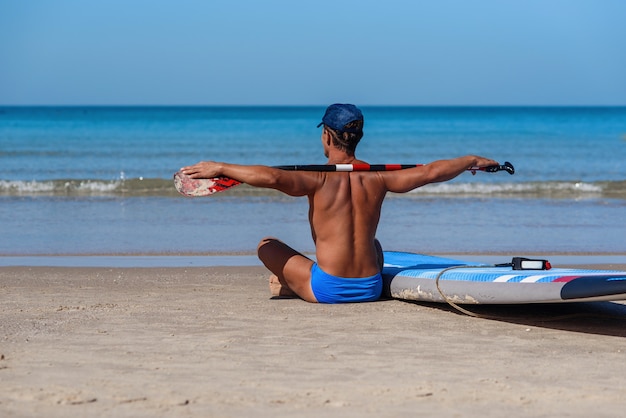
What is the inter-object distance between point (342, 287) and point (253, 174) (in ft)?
3.68

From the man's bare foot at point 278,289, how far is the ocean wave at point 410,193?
10146 mm

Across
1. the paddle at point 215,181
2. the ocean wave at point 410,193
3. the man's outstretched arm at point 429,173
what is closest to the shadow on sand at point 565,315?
the man's outstretched arm at point 429,173

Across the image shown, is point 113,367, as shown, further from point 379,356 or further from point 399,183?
point 399,183

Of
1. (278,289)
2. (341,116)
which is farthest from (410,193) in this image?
(341,116)

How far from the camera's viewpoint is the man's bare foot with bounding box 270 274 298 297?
6.90 metres

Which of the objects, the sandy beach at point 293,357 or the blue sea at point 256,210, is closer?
the sandy beach at point 293,357

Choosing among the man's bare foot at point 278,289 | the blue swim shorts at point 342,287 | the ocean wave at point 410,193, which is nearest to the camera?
the blue swim shorts at point 342,287

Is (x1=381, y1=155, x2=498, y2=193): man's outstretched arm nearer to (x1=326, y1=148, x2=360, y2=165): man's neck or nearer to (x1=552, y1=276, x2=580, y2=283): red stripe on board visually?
(x1=326, y1=148, x2=360, y2=165): man's neck

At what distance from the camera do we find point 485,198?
17.2 m

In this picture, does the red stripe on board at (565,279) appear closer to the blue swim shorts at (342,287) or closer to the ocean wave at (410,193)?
the blue swim shorts at (342,287)

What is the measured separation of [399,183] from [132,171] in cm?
1809

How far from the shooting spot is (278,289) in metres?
6.93

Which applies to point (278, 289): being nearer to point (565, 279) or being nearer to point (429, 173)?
point (429, 173)

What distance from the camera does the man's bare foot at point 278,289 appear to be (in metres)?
6.90
